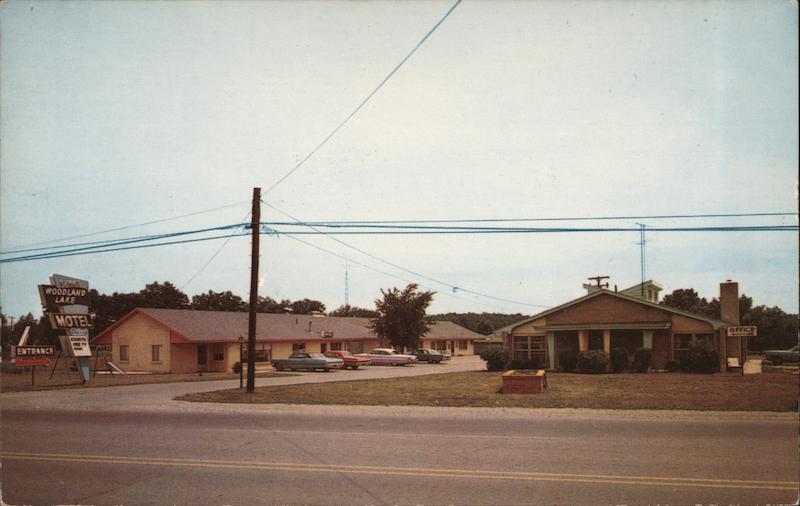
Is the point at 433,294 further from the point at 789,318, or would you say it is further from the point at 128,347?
the point at 789,318

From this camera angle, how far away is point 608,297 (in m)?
36.0

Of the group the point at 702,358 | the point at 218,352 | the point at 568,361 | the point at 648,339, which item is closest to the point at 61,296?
the point at 218,352

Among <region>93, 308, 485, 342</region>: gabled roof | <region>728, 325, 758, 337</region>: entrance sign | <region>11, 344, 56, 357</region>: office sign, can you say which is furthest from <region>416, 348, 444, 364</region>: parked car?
<region>11, 344, 56, 357</region>: office sign

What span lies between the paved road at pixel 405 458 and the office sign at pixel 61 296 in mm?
16775

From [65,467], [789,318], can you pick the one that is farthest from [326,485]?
[789,318]

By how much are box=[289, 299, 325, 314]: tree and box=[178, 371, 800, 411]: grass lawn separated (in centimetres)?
7686

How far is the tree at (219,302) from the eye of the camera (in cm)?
8788

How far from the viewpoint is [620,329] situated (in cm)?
3544

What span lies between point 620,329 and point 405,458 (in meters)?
28.1

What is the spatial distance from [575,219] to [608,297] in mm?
18040

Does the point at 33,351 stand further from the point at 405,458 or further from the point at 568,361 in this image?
the point at 568,361

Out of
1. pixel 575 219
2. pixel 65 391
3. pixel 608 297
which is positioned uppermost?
pixel 575 219

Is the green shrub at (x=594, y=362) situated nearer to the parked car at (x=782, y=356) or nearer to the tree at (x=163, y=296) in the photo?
the parked car at (x=782, y=356)

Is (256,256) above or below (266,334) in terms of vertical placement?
above
